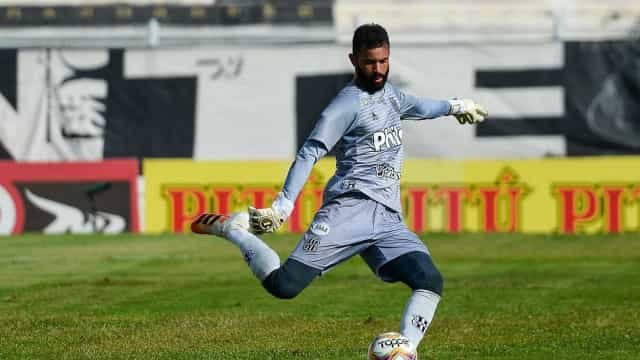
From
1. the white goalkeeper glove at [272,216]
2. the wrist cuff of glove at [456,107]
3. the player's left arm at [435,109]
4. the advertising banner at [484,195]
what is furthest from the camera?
the advertising banner at [484,195]

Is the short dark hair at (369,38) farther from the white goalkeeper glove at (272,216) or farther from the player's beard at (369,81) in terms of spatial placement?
the white goalkeeper glove at (272,216)

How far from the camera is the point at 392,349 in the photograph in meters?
9.53

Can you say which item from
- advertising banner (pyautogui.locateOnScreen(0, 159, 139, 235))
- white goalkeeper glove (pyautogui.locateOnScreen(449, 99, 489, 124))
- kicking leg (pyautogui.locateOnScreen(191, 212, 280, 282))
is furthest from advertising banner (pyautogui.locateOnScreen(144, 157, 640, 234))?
kicking leg (pyautogui.locateOnScreen(191, 212, 280, 282))

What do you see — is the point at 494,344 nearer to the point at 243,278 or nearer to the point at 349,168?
the point at 349,168

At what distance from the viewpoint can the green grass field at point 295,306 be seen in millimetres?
11812

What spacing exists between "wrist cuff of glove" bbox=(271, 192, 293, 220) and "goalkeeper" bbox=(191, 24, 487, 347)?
1.01 ft

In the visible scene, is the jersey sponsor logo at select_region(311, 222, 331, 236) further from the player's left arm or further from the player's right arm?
the player's left arm

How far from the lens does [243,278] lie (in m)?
18.0

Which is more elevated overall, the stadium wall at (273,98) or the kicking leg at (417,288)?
the kicking leg at (417,288)

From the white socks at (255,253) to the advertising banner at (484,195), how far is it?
14434 millimetres

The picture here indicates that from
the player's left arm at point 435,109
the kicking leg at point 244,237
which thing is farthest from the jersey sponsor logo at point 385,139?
the kicking leg at point 244,237

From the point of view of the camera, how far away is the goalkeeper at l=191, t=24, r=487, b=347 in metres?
9.77

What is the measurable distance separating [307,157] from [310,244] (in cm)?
72

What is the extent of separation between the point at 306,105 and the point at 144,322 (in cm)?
1243
